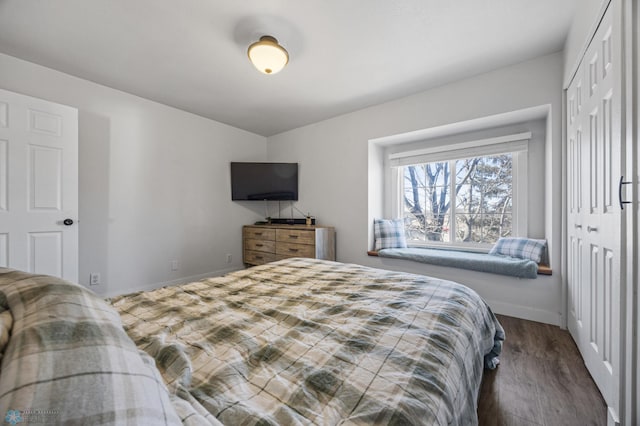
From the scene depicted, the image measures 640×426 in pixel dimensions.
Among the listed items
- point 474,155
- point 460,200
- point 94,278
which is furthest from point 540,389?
point 94,278

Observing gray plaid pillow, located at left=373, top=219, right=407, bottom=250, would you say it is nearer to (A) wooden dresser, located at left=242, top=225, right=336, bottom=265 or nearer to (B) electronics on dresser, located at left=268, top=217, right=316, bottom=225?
(A) wooden dresser, located at left=242, top=225, right=336, bottom=265

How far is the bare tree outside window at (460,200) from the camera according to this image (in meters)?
2.93

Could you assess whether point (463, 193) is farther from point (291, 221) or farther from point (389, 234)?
point (291, 221)

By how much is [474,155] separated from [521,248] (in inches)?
44.9

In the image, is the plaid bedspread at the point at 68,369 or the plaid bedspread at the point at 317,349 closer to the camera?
the plaid bedspread at the point at 68,369

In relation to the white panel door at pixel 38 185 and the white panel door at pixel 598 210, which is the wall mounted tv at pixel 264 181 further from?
the white panel door at pixel 598 210

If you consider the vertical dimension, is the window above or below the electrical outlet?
above

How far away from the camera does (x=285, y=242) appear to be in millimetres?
3578

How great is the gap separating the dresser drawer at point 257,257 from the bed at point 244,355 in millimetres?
2390

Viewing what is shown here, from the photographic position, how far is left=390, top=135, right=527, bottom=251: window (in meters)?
2.84

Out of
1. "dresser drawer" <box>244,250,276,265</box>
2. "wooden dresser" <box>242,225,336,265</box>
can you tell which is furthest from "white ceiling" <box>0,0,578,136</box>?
"dresser drawer" <box>244,250,276,265</box>

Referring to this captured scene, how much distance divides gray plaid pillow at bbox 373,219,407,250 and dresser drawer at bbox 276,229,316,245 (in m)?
0.85

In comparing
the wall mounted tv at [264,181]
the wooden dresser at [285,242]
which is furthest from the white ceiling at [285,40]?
the wooden dresser at [285,242]

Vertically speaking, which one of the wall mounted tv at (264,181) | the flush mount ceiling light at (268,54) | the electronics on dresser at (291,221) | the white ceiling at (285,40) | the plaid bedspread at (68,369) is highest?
the white ceiling at (285,40)
